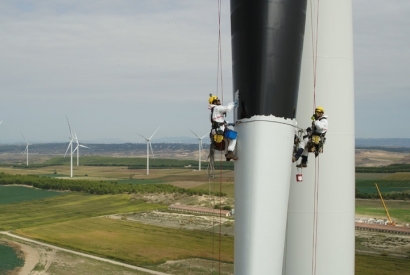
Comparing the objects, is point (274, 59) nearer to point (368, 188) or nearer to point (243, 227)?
point (243, 227)

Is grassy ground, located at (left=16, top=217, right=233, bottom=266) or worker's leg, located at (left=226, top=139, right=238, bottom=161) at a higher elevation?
worker's leg, located at (left=226, top=139, right=238, bottom=161)

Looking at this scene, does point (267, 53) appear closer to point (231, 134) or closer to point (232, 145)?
point (231, 134)

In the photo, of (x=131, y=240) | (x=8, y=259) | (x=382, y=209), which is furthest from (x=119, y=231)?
(x=382, y=209)

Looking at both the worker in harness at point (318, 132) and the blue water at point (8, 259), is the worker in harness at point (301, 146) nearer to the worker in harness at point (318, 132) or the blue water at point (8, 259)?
the worker in harness at point (318, 132)

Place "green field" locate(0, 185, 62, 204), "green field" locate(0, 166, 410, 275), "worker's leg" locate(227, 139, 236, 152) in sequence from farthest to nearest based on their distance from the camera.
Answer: "green field" locate(0, 185, 62, 204) → "green field" locate(0, 166, 410, 275) → "worker's leg" locate(227, 139, 236, 152)

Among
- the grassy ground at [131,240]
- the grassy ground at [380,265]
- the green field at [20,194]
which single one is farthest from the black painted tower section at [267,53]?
the green field at [20,194]

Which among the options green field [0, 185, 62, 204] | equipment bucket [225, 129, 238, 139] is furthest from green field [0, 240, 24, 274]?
green field [0, 185, 62, 204]

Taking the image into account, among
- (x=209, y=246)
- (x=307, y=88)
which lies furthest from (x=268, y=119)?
(x=209, y=246)

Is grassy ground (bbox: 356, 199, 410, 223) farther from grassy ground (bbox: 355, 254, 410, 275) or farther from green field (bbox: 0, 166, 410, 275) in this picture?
grassy ground (bbox: 355, 254, 410, 275)
